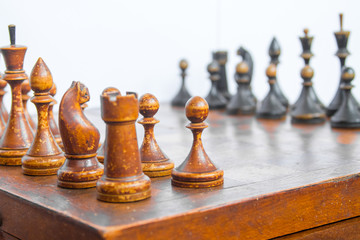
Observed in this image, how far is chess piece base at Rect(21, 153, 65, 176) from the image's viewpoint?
3.63 ft

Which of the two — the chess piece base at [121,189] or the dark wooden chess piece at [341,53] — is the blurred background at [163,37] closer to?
the dark wooden chess piece at [341,53]

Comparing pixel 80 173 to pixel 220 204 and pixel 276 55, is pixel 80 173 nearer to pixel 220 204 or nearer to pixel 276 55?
pixel 220 204

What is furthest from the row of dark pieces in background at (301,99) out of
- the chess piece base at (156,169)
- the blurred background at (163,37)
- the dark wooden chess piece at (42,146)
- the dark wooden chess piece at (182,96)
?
the dark wooden chess piece at (42,146)

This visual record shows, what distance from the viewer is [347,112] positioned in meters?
1.73

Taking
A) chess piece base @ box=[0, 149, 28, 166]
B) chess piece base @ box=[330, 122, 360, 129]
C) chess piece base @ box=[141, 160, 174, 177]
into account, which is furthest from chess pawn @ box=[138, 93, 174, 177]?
chess piece base @ box=[330, 122, 360, 129]

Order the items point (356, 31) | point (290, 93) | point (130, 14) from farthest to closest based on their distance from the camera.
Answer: point (290, 93) < point (356, 31) < point (130, 14)

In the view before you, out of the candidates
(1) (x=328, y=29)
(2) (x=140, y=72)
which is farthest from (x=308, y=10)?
(2) (x=140, y=72)

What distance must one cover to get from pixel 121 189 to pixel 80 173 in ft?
0.41

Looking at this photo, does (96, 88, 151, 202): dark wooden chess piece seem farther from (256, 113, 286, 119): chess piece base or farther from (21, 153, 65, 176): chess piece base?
(256, 113, 286, 119): chess piece base

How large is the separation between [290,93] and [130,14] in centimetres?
103

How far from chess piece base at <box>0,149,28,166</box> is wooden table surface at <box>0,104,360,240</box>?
2 centimetres

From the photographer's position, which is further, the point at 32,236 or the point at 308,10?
the point at 308,10

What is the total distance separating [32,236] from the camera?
95 cm

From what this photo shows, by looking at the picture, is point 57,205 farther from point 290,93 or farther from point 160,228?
point 290,93
